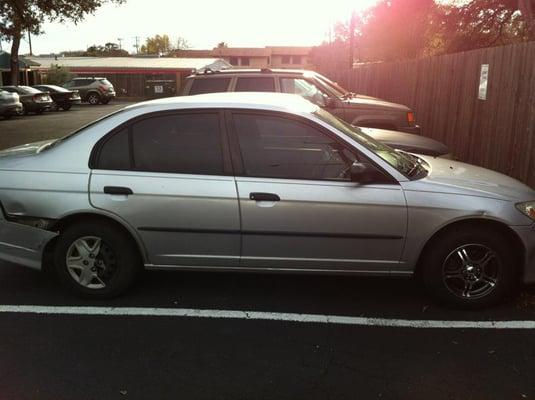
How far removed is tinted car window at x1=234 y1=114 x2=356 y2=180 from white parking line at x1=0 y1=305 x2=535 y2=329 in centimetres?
105

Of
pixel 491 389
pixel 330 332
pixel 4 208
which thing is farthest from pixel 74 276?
pixel 491 389

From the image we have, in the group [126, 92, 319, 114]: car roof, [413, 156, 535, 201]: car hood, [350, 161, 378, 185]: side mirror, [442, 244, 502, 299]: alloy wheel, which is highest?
[126, 92, 319, 114]: car roof

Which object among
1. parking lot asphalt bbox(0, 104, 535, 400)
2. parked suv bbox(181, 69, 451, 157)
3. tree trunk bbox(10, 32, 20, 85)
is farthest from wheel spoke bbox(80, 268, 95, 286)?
tree trunk bbox(10, 32, 20, 85)

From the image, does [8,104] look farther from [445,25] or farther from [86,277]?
[86,277]

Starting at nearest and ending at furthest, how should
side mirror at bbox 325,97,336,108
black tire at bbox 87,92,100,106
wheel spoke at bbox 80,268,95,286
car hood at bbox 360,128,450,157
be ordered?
wheel spoke at bbox 80,268,95,286
car hood at bbox 360,128,450,157
side mirror at bbox 325,97,336,108
black tire at bbox 87,92,100,106

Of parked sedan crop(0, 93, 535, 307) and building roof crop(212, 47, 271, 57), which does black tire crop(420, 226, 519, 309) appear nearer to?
parked sedan crop(0, 93, 535, 307)

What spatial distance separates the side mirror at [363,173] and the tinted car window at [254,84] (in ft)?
17.0

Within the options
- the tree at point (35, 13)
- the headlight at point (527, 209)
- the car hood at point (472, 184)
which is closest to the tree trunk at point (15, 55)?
the tree at point (35, 13)

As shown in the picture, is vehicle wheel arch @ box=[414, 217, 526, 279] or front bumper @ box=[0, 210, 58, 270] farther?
front bumper @ box=[0, 210, 58, 270]

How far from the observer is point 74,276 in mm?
4309

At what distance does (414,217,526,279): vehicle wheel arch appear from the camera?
4.03 metres

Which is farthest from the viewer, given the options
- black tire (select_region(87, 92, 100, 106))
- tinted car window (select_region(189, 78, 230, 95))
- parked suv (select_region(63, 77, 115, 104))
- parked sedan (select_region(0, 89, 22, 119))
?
black tire (select_region(87, 92, 100, 106))

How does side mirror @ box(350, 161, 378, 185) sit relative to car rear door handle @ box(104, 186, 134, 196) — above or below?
above

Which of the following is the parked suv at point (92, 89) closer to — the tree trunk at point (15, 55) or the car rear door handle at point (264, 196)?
the tree trunk at point (15, 55)
